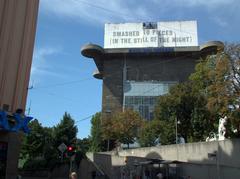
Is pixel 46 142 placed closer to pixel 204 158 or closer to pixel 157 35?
pixel 204 158

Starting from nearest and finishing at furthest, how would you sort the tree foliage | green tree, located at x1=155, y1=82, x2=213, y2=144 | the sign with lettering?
green tree, located at x1=155, y1=82, x2=213, y2=144 → the tree foliage → the sign with lettering

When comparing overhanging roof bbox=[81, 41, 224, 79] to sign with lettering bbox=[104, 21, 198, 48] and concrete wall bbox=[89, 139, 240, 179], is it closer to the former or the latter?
sign with lettering bbox=[104, 21, 198, 48]

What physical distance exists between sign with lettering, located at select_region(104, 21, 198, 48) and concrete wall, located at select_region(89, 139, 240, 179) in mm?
60753

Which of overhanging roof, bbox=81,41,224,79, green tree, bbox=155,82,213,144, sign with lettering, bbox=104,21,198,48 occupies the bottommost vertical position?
green tree, bbox=155,82,213,144

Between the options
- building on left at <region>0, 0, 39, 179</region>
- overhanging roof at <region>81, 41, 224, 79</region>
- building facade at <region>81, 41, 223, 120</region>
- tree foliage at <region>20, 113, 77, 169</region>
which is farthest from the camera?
building facade at <region>81, 41, 223, 120</region>

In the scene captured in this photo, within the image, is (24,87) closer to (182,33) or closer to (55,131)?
(55,131)

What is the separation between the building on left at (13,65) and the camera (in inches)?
1049

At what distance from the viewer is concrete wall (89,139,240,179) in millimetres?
30828

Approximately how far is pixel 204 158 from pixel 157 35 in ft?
233

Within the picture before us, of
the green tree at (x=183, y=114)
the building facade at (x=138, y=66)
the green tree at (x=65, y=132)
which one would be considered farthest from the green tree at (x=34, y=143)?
the building facade at (x=138, y=66)

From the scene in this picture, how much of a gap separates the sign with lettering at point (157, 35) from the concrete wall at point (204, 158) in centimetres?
6075

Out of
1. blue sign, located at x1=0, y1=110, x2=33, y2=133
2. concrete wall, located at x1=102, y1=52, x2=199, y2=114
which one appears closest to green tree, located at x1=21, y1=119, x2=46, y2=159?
blue sign, located at x1=0, y1=110, x2=33, y2=133

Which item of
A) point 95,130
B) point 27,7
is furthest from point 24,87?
point 95,130

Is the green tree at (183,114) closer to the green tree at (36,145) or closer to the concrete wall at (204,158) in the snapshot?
the concrete wall at (204,158)
